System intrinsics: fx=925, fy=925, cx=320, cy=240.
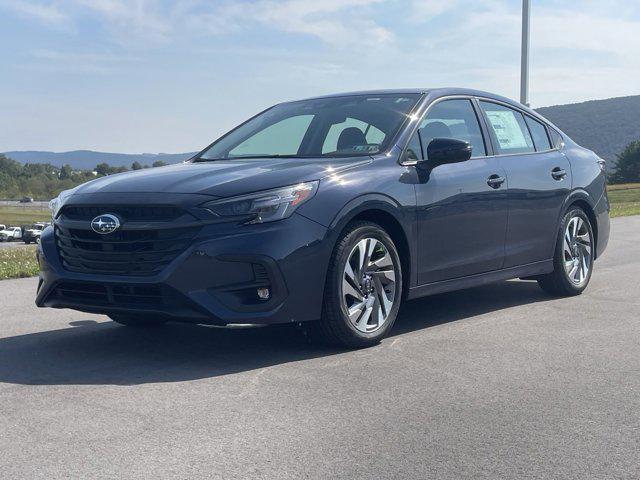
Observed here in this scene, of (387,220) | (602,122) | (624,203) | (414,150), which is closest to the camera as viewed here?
(387,220)

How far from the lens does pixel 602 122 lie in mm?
145750

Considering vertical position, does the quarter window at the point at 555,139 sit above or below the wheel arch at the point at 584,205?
above

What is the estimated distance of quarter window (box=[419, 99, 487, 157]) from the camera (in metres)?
6.61

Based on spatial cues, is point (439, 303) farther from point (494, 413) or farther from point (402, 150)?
point (494, 413)

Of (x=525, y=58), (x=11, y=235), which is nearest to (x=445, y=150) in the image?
(x=525, y=58)

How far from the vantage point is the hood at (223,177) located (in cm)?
533

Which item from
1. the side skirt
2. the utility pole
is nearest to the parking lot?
the side skirt

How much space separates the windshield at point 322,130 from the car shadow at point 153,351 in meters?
1.28

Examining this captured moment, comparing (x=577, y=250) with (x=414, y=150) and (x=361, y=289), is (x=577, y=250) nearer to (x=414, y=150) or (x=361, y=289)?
(x=414, y=150)

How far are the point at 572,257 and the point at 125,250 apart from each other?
4.29 meters

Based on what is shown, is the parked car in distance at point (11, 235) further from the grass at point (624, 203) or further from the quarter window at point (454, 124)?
the quarter window at point (454, 124)

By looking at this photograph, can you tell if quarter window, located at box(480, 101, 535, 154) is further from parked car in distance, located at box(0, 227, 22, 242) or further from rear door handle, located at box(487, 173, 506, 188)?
parked car in distance, located at box(0, 227, 22, 242)

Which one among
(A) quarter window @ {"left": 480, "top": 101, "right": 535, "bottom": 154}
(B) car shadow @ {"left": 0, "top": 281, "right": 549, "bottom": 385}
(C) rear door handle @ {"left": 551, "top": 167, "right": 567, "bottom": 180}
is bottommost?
(B) car shadow @ {"left": 0, "top": 281, "right": 549, "bottom": 385}

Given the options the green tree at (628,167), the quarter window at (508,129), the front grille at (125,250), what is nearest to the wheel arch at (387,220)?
the front grille at (125,250)
